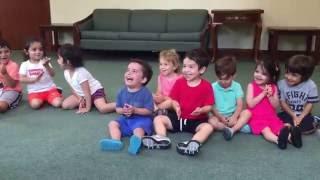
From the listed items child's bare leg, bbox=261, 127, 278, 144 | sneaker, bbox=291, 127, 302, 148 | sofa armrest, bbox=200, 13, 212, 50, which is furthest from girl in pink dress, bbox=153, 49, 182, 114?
sofa armrest, bbox=200, 13, 212, 50

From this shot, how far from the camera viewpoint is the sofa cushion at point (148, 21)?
6.32 meters

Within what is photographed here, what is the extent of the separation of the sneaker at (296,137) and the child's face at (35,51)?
7.34 feet

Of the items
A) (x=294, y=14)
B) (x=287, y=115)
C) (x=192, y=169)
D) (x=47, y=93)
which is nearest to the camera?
(x=192, y=169)

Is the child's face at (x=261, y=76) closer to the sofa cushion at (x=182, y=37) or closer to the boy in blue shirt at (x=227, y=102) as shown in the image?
the boy in blue shirt at (x=227, y=102)

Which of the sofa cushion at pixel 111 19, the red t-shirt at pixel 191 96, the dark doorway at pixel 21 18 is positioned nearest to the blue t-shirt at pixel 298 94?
the red t-shirt at pixel 191 96

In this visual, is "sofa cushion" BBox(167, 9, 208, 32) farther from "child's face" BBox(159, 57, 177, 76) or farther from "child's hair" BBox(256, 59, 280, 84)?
"child's hair" BBox(256, 59, 280, 84)

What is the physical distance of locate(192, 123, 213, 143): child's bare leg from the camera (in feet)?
7.82

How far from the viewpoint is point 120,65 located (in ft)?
18.5

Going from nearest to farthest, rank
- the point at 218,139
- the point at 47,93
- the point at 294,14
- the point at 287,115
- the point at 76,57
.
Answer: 1. the point at 218,139
2. the point at 287,115
3. the point at 76,57
4. the point at 47,93
5. the point at 294,14

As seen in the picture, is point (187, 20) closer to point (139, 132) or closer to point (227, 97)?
point (227, 97)

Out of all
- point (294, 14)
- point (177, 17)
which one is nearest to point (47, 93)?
point (177, 17)

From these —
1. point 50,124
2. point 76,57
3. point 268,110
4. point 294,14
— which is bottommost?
point 50,124

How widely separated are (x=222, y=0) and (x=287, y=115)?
13.0ft

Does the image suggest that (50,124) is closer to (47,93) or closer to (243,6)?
(47,93)
